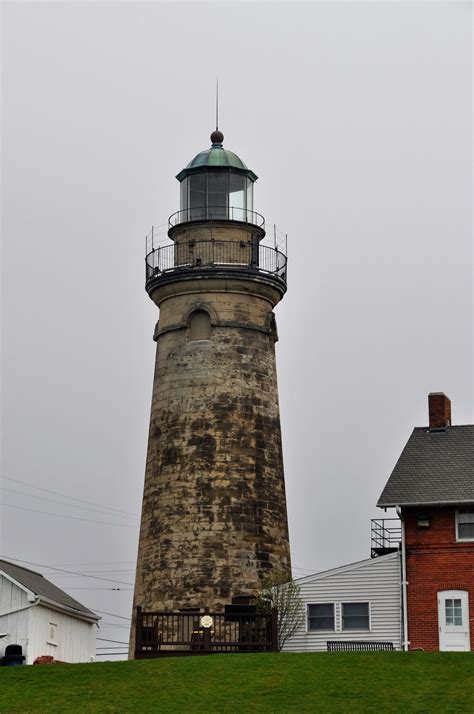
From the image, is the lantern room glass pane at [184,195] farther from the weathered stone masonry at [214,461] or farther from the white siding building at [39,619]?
the white siding building at [39,619]

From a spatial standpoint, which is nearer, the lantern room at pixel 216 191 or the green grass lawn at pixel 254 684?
the green grass lawn at pixel 254 684

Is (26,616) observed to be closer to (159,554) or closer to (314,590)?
(159,554)

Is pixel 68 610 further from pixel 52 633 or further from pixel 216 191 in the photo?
pixel 216 191

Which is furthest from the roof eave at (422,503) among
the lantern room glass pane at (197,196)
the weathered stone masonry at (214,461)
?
the lantern room glass pane at (197,196)

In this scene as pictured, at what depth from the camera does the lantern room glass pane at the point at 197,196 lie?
51438 millimetres

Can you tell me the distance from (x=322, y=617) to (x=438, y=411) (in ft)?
26.4

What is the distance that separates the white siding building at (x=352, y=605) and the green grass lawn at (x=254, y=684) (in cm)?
809

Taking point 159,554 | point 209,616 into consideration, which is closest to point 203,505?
point 159,554

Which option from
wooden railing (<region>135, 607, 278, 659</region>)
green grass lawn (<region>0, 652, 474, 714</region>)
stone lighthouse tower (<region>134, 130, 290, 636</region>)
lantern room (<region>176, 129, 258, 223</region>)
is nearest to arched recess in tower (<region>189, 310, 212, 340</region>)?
stone lighthouse tower (<region>134, 130, 290, 636</region>)

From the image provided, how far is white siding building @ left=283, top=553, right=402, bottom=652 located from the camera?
45.4 metres

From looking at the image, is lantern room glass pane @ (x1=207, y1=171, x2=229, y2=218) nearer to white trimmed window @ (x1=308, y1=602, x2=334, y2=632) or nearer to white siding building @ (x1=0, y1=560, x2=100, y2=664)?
white siding building @ (x1=0, y1=560, x2=100, y2=664)

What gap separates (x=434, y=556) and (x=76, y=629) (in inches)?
538

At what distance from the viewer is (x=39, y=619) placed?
4803 centimetres

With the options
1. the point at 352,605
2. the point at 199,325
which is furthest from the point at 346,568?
the point at 199,325
